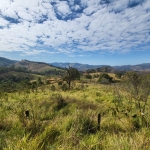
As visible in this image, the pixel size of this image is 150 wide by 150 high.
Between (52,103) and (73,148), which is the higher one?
(73,148)

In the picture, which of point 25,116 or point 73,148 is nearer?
point 73,148

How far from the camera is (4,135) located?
384cm

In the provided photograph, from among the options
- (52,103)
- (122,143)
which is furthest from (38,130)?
(52,103)

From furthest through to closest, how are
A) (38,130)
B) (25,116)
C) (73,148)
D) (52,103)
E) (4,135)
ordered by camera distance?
(52,103) < (25,116) < (38,130) < (4,135) < (73,148)

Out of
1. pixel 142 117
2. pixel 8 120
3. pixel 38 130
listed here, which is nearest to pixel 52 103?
pixel 8 120

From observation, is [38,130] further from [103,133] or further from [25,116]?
[103,133]

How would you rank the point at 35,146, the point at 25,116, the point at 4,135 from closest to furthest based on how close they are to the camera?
the point at 35,146 < the point at 4,135 < the point at 25,116

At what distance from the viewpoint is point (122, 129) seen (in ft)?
15.5

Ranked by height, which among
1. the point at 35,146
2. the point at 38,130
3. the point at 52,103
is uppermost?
the point at 35,146

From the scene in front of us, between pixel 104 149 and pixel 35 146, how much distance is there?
141cm

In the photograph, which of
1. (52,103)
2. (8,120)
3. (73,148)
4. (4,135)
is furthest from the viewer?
(52,103)

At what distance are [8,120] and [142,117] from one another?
429 centimetres

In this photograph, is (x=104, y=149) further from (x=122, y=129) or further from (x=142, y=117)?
(x=142, y=117)

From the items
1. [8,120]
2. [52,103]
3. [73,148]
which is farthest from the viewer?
[52,103]
